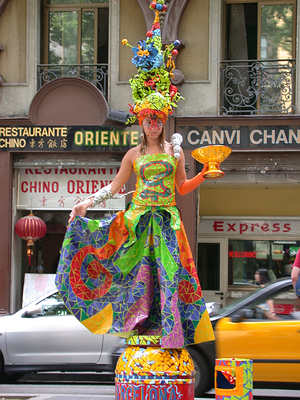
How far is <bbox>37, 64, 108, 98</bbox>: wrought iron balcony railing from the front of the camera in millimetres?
17125

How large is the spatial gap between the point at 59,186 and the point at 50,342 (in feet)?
19.8

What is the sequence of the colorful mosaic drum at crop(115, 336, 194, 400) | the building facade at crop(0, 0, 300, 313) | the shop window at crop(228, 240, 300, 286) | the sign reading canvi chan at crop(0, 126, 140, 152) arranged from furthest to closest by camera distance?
the shop window at crop(228, 240, 300, 286) → the sign reading canvi chan at crop(0, 126, 140, 152) → the building facade at crop(0, 0, 300, 313) → the colorful mosaic drum at crop(115, 336, 194, 400)

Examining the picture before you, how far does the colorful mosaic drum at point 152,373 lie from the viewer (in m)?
6.09

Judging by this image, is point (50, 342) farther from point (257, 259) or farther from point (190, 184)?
point (257, 259)

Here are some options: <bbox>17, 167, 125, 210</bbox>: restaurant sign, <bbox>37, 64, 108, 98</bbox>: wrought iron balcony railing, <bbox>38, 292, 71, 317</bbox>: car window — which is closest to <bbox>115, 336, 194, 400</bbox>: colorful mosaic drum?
<bbox>38, 292, 71, 317</bbox>: car window

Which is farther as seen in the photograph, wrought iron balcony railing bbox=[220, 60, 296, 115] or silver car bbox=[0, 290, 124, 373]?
wrought iron balcony railing bbox=[220, 60, 296, 115]

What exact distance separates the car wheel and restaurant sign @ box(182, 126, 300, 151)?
7143 millimetres

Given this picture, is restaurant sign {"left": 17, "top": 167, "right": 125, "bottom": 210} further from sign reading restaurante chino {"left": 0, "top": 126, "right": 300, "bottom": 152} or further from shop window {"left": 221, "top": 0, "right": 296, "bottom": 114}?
shop window {"left": 221, "top": 0, "right": 296, "bottom": 114}

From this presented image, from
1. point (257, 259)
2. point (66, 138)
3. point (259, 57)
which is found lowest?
point (257, 259)

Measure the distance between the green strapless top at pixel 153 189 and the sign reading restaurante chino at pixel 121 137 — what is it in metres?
9.92

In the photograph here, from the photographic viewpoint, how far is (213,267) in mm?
18766

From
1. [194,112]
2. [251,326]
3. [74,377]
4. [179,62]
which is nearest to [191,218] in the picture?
[194,112]

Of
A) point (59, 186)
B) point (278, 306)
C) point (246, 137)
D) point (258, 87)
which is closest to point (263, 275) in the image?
point (246, 137)

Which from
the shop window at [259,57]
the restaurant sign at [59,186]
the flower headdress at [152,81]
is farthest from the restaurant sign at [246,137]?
the flower headdress at [152,81]
